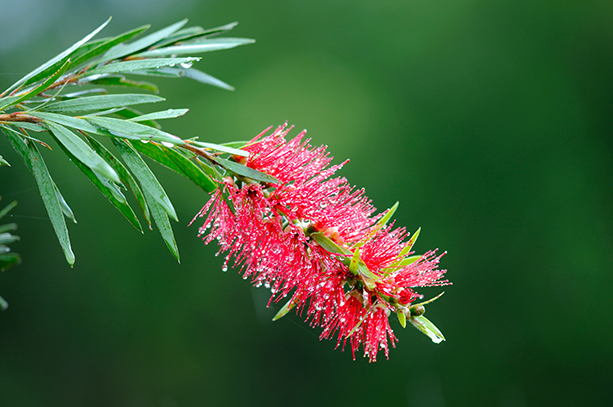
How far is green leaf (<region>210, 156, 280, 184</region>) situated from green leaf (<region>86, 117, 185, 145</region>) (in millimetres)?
66

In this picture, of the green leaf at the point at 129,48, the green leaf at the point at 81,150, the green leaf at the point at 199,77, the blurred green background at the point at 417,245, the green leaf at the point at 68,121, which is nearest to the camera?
the green leaf at the point at 81,150

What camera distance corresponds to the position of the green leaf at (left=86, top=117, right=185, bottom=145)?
547 millimetres

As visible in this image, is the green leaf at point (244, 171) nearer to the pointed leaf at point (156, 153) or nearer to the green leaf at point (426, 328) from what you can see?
the pointed leaf at point (156, 153)

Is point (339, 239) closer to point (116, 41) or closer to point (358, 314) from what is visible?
point (358, 314)

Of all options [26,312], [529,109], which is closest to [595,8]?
[529,109]

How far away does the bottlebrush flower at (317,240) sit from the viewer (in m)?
0.67

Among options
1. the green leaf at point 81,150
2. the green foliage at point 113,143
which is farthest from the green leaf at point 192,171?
the green leaf at point 81,150

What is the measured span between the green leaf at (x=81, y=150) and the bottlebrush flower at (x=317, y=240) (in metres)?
0.19

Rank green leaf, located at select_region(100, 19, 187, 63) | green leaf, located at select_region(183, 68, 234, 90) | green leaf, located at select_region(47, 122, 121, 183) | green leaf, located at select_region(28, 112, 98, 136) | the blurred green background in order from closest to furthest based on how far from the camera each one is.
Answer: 1. green leaf, located at select_region(47, 122, 121, 183)
2. green leaf, located at select_region(28, 112, 98, 136)
3. green leaf, located at select_region(100, 19, 187, 63)
4. green leaf, located at select_region(183, 68, 234, 90)
5. the blurred green background

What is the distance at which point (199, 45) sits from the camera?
86cm

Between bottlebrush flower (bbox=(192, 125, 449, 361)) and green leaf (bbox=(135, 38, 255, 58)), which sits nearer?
bottlebrush flower (bbox=(192, 125, 449, 361))

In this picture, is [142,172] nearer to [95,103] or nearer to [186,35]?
[95,103]

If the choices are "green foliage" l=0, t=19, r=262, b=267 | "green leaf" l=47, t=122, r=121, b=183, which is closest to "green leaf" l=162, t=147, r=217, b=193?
"green foliage" l=0, t=19, r=262, b=267

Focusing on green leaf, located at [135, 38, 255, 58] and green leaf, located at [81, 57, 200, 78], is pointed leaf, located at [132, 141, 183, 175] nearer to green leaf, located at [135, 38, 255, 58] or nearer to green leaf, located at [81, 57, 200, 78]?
green leaf, located at [81, 57, 200, 78]
